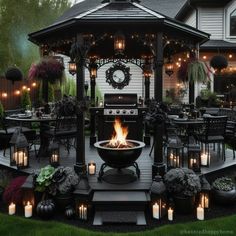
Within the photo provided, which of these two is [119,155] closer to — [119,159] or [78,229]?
[119,159]

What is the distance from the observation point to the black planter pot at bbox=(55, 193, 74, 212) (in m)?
5.32

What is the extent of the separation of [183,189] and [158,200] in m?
0.51

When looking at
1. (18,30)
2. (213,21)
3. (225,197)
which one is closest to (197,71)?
(225,197)

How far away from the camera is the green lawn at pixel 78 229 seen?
4.54 metres

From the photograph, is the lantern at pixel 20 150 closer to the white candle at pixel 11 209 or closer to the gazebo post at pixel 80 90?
the gazebo post at pixel 80 90

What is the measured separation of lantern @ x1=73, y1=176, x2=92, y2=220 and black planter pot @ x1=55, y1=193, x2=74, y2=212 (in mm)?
169

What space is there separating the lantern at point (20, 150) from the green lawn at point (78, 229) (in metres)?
1.74

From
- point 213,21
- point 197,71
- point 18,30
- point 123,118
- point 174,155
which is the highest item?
point 18,30

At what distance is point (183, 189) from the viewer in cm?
530

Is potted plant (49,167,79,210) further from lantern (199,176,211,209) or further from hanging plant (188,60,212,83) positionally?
hanging plant (188,60,212,83)

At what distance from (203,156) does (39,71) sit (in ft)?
15.4

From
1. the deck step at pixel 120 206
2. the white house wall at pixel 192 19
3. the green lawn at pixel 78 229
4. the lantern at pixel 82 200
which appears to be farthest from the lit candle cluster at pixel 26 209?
the white house wall at pixel 192 19

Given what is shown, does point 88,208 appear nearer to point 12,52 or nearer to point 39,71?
point 39,71

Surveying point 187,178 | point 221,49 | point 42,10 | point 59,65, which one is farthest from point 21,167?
point 42,10
